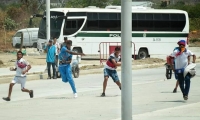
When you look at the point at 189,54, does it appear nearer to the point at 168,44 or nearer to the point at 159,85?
the point at 159,85

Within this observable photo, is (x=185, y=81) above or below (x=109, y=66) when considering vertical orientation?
below

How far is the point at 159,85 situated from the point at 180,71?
20.4 ft

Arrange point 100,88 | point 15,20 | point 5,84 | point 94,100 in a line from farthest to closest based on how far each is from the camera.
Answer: point 15,20 < point 5,84 < point 100,88 < point 94,100

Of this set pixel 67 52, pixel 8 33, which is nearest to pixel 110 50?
pixel 67 52

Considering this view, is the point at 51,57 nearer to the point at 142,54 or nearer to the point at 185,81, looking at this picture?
the point at 185,81

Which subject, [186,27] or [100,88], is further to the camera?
[186,27]

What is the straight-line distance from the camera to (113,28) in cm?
4053

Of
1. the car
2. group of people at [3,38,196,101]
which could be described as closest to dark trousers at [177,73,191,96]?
group of people at [3,38,196,101]

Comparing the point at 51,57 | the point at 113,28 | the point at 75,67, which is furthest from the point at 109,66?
the point at 113,28

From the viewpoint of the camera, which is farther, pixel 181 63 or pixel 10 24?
pixel 10 24

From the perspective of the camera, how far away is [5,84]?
24375 millimetres

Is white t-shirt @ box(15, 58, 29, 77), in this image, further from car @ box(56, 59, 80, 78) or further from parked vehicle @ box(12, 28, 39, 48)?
parked vehicle @ box(12, 28, 39, 48)

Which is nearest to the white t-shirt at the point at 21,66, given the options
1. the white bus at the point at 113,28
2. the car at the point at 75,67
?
the car at the point at 75,67

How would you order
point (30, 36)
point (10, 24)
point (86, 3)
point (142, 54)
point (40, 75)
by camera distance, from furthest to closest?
point (86, 3) → point (10, 24) → point (30, 36) → point (142, 54) → point (40, 75)
